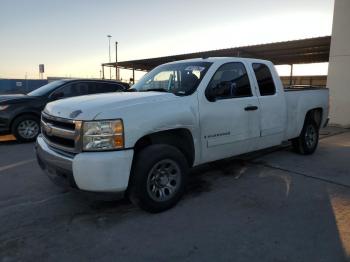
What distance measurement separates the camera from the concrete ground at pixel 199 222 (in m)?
3.15

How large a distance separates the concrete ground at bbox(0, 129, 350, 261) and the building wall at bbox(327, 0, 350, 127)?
7.10 metres

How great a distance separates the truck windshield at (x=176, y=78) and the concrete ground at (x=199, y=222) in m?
1.47

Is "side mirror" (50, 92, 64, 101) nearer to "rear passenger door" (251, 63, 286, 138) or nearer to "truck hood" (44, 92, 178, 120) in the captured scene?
"truck hood" (44, 92, 178, 120)

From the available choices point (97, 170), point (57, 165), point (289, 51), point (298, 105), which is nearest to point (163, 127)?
point (97, 170)

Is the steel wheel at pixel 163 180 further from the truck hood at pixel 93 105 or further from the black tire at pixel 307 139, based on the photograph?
the black tire at pixel 307 139

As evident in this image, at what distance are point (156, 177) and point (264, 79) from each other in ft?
8.93

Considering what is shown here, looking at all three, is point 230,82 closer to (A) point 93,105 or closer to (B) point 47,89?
(A) point 93,105

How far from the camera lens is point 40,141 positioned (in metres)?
4.51

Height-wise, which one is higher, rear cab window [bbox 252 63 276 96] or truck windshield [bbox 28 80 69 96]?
rear cab window [bbox 252 63 276 96]

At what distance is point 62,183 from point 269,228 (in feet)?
7.70

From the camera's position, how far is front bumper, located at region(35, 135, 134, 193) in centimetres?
345

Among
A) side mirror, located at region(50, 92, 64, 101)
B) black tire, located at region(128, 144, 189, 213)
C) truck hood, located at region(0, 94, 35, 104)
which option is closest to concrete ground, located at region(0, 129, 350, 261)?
black tire, located at region(128, 144, 189, 213)

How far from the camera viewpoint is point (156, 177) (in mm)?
3973

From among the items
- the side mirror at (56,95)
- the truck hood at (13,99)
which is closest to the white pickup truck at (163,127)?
the side mirror at (56,95)
